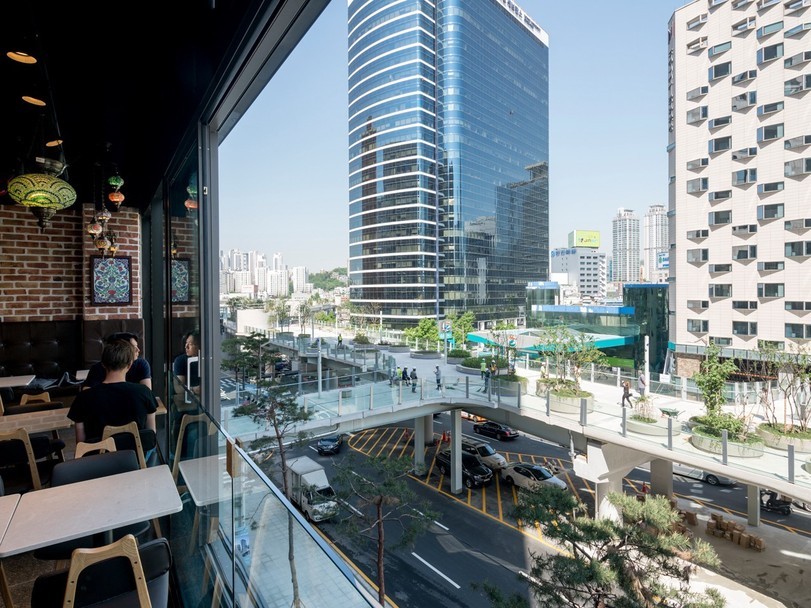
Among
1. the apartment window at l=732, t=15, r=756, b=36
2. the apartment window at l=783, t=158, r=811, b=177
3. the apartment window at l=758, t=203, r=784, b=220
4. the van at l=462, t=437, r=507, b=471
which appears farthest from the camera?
the apartment window at l=732, t=15, r=756, b=36

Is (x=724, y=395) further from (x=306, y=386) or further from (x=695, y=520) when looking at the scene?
(x=306, y=386)

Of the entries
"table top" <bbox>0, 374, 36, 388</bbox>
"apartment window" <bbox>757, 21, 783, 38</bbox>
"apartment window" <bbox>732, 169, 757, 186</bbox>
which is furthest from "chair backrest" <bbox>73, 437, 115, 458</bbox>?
"apartment window" <bbox>757, 21, 783, 38</bbox>

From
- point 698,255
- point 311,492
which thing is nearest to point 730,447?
point 311,492

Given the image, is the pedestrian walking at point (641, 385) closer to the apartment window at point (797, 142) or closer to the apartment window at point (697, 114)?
the apartment window at point (797, 142)

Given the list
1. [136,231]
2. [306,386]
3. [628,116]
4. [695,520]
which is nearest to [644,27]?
[628,116]

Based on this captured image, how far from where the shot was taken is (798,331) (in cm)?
1205

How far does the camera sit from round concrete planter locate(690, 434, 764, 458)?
6602 mm

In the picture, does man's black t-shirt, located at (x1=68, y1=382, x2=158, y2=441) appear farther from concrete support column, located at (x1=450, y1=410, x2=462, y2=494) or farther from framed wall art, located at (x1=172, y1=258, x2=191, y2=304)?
concrete support column, located at (x1=450, y1=410, x2=462, y2=494)

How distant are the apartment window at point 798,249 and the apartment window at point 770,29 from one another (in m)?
Result: 6.85

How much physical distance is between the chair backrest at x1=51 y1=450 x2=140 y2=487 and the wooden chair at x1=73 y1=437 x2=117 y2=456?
234mm

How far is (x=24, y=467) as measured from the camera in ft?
6.86

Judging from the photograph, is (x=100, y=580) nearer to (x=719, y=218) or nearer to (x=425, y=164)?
(x=719, y=218)

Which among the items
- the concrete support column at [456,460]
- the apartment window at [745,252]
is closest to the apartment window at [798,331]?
the apartment window at [745,252]

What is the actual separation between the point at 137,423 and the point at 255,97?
150cm
